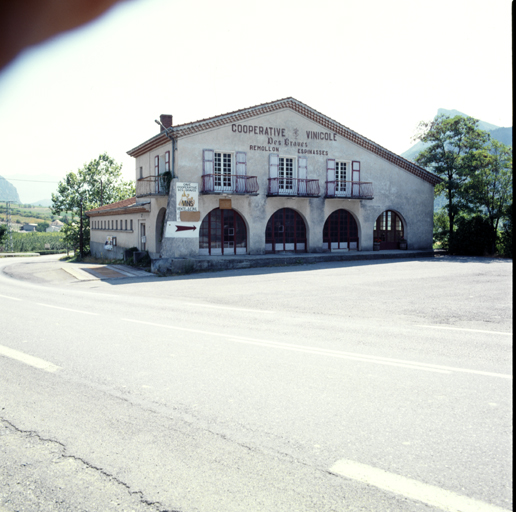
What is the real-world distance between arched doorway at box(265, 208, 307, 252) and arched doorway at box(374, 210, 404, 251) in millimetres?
5785

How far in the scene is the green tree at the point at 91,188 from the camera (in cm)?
6256

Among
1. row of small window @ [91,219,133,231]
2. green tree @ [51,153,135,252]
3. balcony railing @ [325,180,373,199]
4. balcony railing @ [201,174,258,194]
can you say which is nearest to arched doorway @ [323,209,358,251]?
balcony railing @ [325,180,373,199]

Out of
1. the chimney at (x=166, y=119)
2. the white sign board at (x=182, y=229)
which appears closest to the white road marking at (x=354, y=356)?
the white sign board at (x=182, y=229)

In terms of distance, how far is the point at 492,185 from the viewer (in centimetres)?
3081

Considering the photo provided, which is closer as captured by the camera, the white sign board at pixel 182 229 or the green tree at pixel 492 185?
the white sign board at pixel 182 229

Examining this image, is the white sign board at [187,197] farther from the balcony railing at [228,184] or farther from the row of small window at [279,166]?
the row of small window at [279,166]

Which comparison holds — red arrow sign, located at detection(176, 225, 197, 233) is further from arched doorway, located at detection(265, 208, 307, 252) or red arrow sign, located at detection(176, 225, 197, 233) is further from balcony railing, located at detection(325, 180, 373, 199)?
balcony railing, located at detection(325, 180, 373, 199)

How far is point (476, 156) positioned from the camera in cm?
3080

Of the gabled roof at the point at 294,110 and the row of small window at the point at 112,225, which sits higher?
the gabled roof at the point at 294,110

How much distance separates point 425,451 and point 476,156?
101 ft

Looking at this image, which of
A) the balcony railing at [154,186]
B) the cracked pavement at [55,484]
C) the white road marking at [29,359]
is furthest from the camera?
the balcony railing at [154,186]

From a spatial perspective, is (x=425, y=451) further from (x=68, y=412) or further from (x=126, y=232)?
(x=126, y=232)

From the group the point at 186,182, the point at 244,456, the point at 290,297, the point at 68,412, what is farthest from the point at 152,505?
the point at 186,182

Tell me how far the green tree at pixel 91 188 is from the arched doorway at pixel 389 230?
40210mm
